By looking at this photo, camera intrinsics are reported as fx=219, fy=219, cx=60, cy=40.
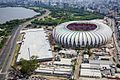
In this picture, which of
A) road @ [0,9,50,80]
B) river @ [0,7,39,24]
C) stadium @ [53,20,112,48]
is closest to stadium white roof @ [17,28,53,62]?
road @ [0,9,50,80]

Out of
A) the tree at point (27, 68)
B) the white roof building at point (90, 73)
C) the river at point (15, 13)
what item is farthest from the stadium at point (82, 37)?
the river at point (15, 13)

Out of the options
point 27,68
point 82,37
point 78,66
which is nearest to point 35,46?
point 82,37

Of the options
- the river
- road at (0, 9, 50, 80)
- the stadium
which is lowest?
the river

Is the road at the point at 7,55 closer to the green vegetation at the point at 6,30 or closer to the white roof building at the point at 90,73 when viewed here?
the green vegetation at the point at 6,30

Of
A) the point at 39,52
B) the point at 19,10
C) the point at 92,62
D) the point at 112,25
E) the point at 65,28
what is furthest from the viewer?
the point at 19,10

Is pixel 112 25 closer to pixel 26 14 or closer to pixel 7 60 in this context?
pixel 7 60

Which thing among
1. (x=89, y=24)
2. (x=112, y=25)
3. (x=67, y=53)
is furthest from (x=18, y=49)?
(x=112, y=25)

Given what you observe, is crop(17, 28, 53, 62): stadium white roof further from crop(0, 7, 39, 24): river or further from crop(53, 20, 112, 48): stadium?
crop(0, 7, 39, 24): river

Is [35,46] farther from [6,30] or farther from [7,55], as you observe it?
[6,30]
